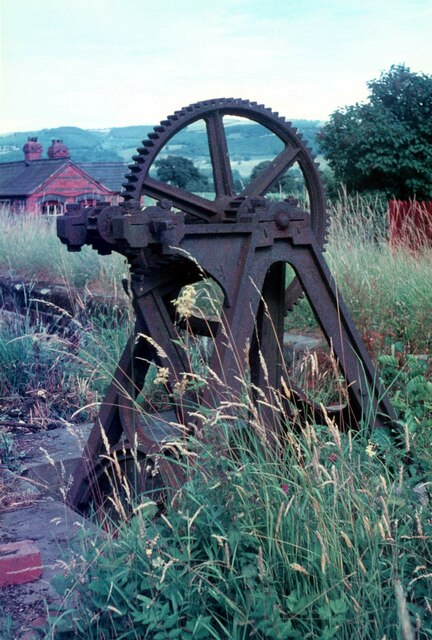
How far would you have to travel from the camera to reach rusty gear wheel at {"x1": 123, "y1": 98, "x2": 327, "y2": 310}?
3.70m

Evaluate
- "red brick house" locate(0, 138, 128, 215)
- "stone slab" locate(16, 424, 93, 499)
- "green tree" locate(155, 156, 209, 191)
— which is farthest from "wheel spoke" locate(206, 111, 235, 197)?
"red brick house" locate(0, 138, 128, 215)

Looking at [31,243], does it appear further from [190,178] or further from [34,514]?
[190,178]

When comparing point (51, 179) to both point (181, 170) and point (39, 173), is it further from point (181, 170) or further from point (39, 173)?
point (181, 170)

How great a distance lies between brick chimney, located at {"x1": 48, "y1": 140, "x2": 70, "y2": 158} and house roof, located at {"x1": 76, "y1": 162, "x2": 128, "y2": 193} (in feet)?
4.06

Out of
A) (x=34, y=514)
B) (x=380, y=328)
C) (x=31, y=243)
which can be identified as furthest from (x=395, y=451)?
(x=31, y=243)

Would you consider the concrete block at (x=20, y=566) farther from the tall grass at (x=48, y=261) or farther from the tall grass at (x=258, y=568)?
the tall grass at (x=48, y=261)

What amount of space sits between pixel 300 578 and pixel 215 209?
6.16 feet

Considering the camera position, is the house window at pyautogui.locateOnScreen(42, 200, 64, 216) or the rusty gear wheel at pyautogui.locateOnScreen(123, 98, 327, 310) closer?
the rusty gear wheel at pyautogui.locateOnScreen(123, 98, 327, 310)

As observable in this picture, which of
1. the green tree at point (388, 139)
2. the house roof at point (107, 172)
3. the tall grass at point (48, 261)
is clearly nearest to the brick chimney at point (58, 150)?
the house roof at point (107, 172)

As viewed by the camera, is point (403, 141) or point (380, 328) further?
point (403, 141)

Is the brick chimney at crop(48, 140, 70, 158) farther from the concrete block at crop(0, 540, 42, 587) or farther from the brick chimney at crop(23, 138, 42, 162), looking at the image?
the concrete block at crop(0, 540, 42, 587)

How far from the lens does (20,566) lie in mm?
3045

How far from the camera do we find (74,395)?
18.3ft

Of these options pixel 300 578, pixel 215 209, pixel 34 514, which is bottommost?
pixel 34 514
